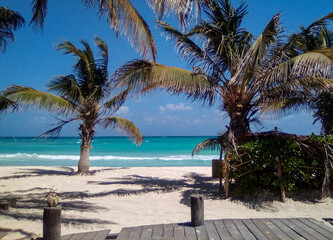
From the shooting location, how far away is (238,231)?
3826 millimetres

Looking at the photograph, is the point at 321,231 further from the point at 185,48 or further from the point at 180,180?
the point at 180,180

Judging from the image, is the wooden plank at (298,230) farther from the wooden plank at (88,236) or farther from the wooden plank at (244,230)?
the wooden plank at (88,236)

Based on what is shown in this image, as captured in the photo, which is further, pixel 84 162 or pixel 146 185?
pixel 84 162

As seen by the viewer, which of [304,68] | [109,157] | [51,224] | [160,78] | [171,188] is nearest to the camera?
[51,224]

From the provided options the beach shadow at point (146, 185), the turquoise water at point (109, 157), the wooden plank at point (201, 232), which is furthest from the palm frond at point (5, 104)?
the wooden plank at point (201, 232)

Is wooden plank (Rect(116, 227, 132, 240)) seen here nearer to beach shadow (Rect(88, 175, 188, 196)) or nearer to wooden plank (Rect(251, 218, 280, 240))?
wooden plank (Rect(251, 218, 280, 240))

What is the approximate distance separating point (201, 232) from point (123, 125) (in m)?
9.35

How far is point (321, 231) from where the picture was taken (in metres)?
3.78

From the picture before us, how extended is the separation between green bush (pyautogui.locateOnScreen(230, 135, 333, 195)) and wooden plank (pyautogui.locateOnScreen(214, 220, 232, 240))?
293cm

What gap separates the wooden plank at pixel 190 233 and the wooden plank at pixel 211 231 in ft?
0.66

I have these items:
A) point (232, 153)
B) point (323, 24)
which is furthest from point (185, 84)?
point (323, 24)

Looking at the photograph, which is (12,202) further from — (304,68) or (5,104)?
(304,68)

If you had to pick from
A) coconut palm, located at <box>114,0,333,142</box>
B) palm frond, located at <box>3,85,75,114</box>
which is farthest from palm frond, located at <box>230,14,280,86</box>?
palm frond, located at <box>3,85,75,114</box>

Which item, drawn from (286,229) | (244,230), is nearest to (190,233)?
(244,230)
